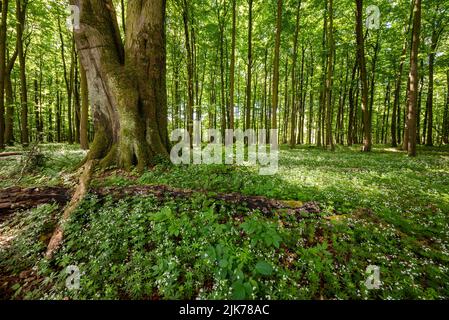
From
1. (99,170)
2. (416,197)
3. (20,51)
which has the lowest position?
(416,197)

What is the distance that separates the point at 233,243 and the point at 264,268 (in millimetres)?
684

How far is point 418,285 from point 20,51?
2156 cm

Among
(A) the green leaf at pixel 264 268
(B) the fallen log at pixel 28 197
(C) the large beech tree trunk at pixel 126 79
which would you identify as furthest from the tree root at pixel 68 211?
(A) the green leaf at pixel 264 268

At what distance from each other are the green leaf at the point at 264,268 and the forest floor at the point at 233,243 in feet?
0.06

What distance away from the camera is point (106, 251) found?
319 centimetres

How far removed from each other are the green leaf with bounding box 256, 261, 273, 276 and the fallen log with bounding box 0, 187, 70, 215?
463cm

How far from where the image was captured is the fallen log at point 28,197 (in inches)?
180

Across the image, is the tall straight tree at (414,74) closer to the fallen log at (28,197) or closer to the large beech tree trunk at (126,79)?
the large beech tree trunk at (126,79)

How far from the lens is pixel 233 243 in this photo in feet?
10.8

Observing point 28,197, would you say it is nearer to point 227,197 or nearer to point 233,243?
point 227,197

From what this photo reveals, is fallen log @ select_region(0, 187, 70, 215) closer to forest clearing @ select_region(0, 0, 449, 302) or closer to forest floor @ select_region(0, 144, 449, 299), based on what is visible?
forest clearing @ select_region(0, 0, 449, 302)
